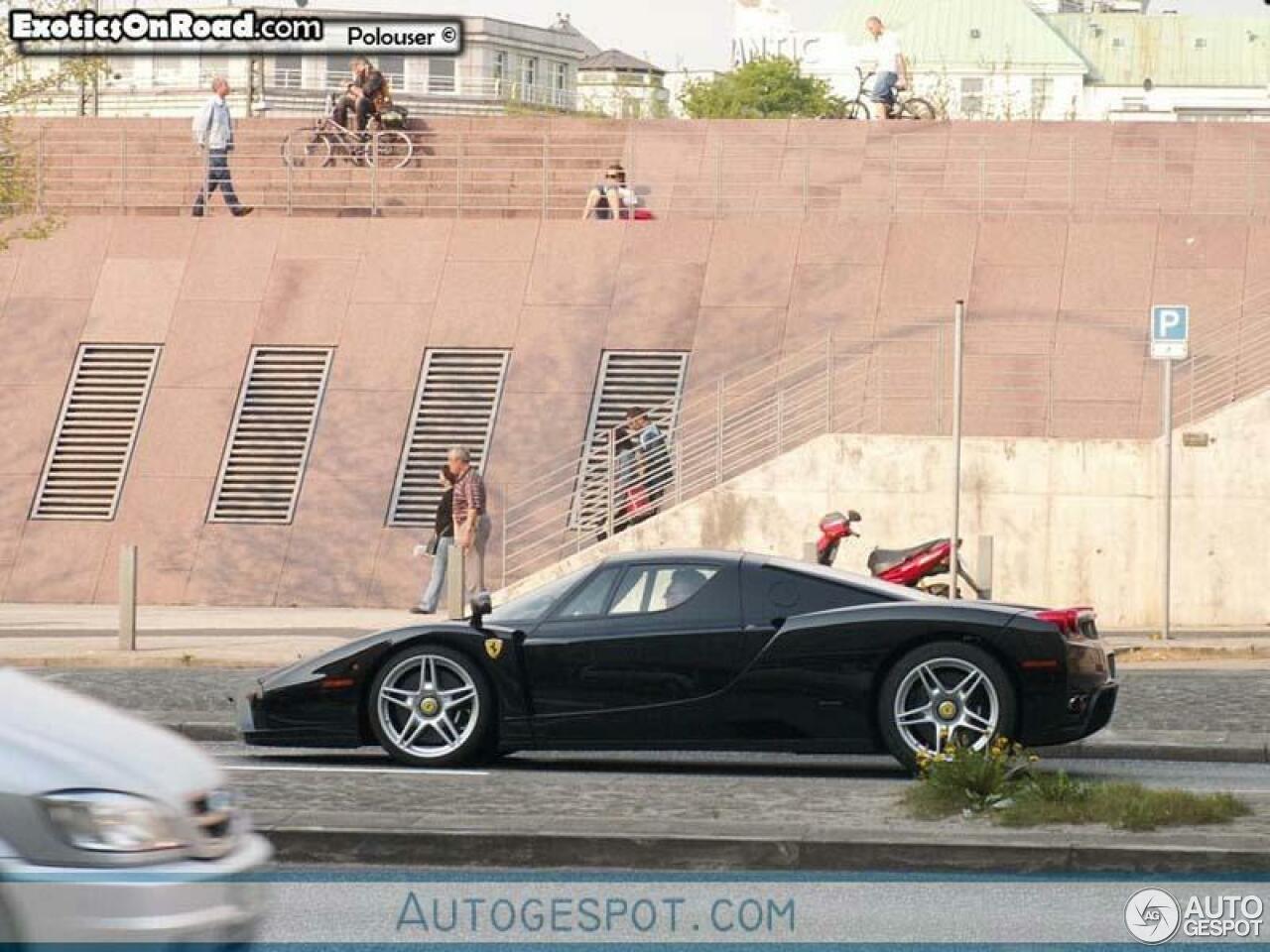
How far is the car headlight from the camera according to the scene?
6.02 meters

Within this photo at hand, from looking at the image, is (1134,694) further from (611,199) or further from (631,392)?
(611,199)

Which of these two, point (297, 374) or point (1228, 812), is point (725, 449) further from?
point (1228, 812)

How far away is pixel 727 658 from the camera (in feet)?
41.2

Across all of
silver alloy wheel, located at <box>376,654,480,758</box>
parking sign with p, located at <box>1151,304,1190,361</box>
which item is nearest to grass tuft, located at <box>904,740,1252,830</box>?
silver alloy wheel, located at <box>376,654,480,758</box>

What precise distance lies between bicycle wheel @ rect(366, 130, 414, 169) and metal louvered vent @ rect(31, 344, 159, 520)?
5.34 metres

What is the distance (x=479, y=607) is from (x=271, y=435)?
1674 cm

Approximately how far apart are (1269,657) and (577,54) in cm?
13718

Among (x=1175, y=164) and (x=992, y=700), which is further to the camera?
(x=1175, y=164)

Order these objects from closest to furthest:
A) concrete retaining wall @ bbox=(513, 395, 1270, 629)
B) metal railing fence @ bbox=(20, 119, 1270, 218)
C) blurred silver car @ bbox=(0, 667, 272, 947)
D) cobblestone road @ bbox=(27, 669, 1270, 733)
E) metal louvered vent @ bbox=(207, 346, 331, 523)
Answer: blurred silver car @ bbox=(0, 667, 272, 947)
cobblestone road @ bbox=(27, 669, 1270, 733)
concrete retaining wall @ bbox=(513, 395, 1270, 629)
metal louvered vent @ bbox=(207, 346, 331, 523)
metal railing fence @ bbox=(20, 119, 1270, 218)

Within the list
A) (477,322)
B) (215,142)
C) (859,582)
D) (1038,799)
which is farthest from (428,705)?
(215,142)

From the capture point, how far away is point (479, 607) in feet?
42.1

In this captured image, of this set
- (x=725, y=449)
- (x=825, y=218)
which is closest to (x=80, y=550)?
(x=725, y=449)

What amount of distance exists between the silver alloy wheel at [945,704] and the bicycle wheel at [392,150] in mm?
22642

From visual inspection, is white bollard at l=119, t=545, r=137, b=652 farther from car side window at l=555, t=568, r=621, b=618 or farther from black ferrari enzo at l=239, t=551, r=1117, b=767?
car side window at l=555, t=568, r=621, b=618
